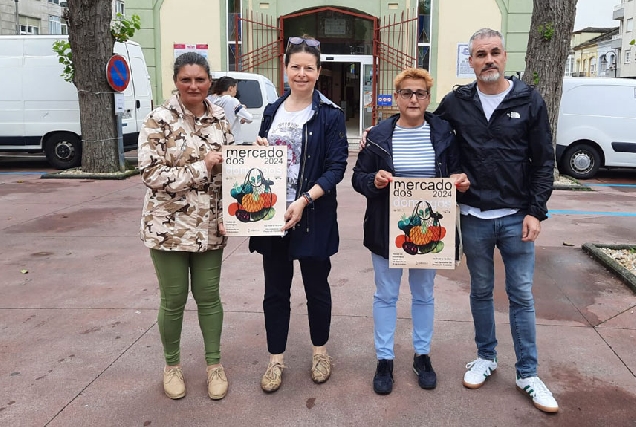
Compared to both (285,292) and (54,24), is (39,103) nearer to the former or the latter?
(285,292)

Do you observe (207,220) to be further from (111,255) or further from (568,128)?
(568,128)

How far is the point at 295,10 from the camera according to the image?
16828mm

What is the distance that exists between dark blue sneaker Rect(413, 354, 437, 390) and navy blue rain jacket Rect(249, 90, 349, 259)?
82cm

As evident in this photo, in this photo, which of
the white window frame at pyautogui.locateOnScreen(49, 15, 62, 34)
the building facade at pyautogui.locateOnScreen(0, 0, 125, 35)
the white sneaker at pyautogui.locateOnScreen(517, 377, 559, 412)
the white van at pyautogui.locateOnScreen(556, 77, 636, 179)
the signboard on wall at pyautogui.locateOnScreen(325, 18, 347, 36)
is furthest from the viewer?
the white window frame at pyautogui.locateOnScreen(49, 15, 62, 34)

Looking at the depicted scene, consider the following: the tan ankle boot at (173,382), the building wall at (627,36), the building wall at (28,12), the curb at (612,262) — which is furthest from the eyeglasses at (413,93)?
the building wall at (627,36)

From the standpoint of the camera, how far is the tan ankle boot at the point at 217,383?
10.3 feet

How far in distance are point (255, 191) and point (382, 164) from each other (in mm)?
677

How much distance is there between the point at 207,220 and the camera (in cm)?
302

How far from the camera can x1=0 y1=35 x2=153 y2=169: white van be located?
11.8 metres

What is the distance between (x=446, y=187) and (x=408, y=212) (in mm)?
228

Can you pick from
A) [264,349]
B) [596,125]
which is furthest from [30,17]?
[264,349]

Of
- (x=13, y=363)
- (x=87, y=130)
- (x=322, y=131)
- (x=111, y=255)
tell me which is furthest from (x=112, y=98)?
(x=322, y=131)

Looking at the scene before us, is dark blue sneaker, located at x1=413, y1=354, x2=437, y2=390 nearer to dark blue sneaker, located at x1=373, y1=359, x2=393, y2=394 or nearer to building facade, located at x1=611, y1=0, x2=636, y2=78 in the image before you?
dark blue sneaker, located at x1=373, y1=359, x2=393, y2=394

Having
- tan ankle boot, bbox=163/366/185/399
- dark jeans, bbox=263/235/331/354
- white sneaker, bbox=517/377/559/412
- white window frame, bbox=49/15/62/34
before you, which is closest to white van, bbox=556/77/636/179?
white sneaker, bbox=517/377/559/412
